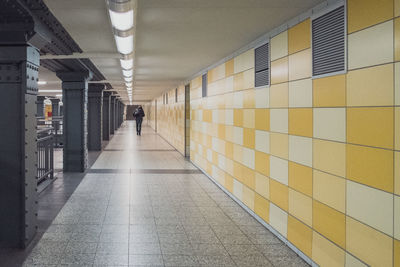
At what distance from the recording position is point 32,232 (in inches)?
158

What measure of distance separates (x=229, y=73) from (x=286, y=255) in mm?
3522

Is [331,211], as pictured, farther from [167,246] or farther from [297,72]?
[167,246]

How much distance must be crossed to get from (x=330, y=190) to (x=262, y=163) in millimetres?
1655

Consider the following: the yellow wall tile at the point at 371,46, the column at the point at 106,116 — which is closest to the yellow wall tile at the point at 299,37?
the yellow wall tile at the point at 371,46

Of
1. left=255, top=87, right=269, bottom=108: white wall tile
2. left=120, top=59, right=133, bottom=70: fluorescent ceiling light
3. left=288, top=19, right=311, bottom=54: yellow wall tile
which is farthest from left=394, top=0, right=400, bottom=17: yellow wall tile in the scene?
left=120, top=59, right=133, bottom=70: fluorescent ceiling light

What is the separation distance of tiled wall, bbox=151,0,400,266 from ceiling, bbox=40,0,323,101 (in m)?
0.33

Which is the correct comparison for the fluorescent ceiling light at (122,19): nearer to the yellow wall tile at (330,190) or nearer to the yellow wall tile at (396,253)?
the yellow wall tile at (330,190)

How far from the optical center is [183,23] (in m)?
4.12

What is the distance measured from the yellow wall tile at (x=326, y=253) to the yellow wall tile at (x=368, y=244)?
156mm

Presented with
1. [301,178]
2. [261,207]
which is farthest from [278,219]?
[301,178]

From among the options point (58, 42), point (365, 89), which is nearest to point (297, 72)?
point (365, 89)

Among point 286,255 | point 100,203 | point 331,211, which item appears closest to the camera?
point 331,211

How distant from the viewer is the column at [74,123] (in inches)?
331

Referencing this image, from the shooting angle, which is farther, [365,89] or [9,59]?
[9,59]
